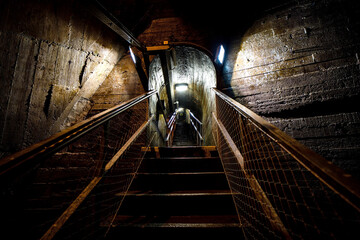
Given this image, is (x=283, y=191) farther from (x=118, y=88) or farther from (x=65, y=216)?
(x=118, y=88)

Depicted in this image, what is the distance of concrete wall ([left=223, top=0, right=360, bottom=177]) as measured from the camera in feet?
7.92

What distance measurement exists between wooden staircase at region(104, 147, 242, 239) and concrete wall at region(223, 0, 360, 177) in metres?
1.63

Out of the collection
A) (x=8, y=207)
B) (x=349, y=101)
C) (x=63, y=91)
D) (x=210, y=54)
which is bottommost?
(x=8, y=207)

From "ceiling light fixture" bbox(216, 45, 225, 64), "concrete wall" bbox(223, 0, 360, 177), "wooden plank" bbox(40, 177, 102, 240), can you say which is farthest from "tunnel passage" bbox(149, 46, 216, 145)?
"wooden plank" bbox(40, 177, 102, 240)

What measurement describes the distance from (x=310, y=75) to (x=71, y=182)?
4699 millimetres

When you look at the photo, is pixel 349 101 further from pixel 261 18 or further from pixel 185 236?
pixel 185 236

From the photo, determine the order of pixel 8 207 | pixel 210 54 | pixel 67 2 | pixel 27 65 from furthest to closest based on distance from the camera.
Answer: pixel 210 54, pixel 67 2, pixel 27 65, pixel 8 207

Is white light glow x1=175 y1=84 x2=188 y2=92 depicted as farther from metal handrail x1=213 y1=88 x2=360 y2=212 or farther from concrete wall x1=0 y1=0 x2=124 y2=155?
metal handrail x1=213 y1=88 x2=360 y2=212

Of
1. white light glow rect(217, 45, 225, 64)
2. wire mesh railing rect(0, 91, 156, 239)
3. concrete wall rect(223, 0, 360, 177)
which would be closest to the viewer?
wire mesh railing rect(0, 91, 156, 239)

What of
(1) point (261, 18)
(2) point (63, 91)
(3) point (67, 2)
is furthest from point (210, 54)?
(2) point (63, 91)

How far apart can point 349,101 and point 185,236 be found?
3.19 meters

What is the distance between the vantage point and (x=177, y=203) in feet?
6.09

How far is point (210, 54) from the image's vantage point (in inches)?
155

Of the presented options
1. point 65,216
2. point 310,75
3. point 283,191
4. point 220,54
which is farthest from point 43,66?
point 310,75
